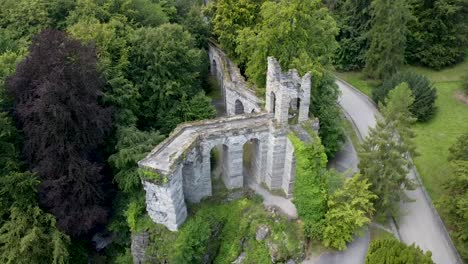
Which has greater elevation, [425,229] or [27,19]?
[27,19]

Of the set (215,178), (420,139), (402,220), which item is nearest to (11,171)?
(215,178)

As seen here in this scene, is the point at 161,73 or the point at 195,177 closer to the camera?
the point at 195,177

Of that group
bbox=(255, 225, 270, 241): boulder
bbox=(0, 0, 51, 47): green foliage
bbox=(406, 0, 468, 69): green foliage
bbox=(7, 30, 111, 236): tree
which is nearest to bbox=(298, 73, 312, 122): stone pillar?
bbox=(255, 225, 270, 241): boulder

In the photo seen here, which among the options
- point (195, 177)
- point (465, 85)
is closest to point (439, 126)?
point (465, 85)

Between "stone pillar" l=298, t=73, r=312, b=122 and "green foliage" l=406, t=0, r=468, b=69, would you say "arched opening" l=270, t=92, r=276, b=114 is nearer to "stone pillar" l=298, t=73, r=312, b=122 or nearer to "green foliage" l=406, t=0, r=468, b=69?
"stone pillar" l=298, t=73, r=312, b=122

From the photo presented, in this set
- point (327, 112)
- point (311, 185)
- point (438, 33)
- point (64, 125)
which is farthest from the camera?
point (438, 33)

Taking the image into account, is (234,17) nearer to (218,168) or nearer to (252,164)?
(252,164)

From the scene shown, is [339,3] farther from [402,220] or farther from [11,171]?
[11,171]
